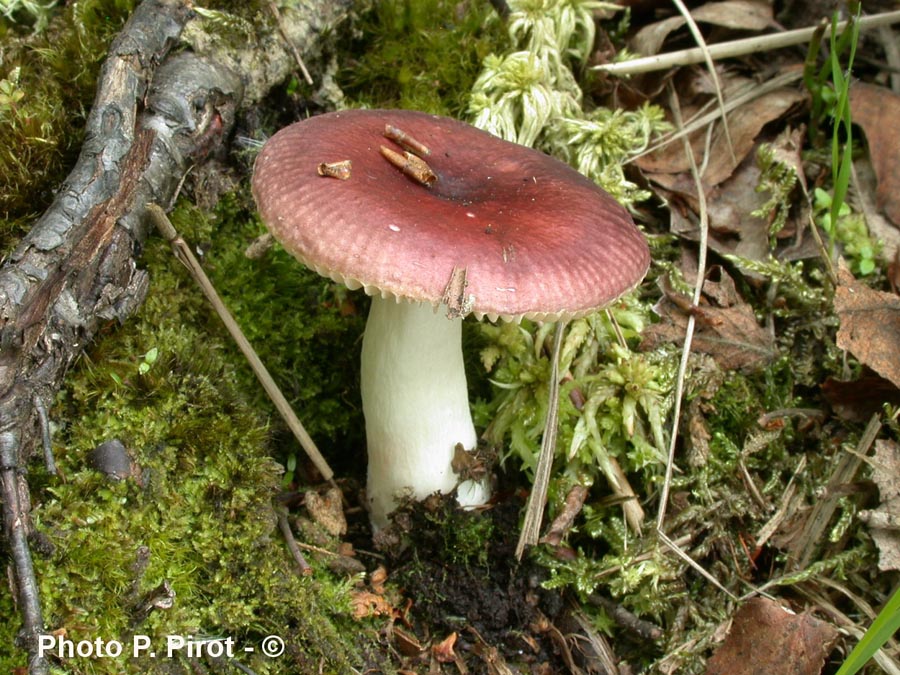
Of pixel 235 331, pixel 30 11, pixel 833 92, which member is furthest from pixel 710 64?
pixel 30 11

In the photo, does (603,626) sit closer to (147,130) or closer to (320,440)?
(320,440)

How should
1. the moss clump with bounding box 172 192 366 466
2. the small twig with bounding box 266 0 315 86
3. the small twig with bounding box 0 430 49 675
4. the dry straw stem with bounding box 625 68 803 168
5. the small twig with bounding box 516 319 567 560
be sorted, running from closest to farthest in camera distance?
the small twig with bounding box 0 430 49 675 < the small twig with bounding box 516 319 567 560 < the moss clump with bounding box 172 192 366 466 < the small twig with bounding box 266 0 315 86 < the dry straw stem with bounding box 625 68 803 168

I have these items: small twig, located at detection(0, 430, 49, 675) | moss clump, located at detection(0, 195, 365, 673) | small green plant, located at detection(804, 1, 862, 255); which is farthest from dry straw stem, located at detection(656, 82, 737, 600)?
small twig, located at detection(0, 430, 49, 675)

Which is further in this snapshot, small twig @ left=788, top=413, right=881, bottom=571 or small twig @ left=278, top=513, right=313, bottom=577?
small twig @ left=788, top=413, right=881, bottom=571

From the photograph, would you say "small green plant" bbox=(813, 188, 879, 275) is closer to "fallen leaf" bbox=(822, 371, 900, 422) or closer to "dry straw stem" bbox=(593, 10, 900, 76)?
"fallen leaf" bbox=(822, 371, 900, 422)

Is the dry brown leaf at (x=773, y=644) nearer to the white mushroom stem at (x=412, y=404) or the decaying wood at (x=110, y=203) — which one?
the white mushroom stem at (x=412, y=404)

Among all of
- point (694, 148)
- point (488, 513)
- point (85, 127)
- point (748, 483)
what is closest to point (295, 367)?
point (488, 513)

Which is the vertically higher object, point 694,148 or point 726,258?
point 694,148
